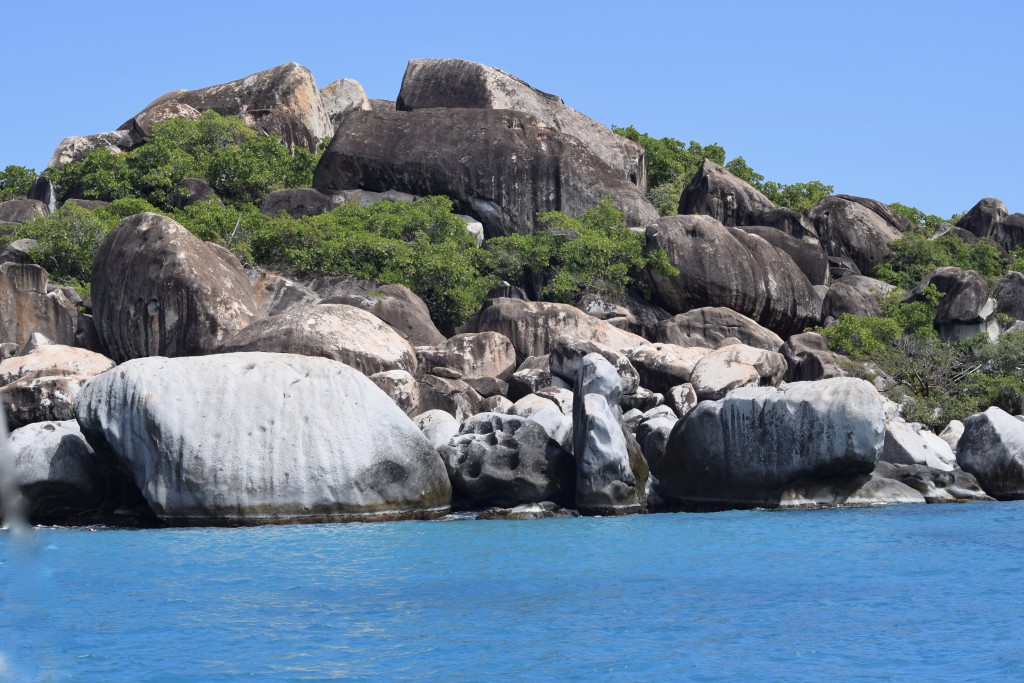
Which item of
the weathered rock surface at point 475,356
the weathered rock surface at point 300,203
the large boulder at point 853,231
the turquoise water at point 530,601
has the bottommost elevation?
the turquoise water at point 530,601

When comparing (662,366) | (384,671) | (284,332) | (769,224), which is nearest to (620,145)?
(769,224)

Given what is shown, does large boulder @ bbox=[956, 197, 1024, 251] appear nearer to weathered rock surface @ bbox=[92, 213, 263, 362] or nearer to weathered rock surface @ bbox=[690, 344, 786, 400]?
weathered rock surface @ bbox=[690, 344, 786, 400]

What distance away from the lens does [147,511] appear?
18.3 m

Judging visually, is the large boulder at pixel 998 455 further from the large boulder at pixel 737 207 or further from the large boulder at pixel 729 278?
the large boulder at pixel 737 207

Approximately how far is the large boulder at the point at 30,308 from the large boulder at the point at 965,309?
2305cm

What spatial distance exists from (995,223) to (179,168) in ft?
104

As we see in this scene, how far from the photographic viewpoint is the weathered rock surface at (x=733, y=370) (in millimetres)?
25531

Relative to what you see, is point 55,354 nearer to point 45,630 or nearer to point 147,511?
point 147,511

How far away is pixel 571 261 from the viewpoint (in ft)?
116

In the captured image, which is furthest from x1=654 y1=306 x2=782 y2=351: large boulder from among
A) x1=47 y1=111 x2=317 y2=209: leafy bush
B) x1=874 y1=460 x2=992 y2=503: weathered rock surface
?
x1=47 y1=111 x2=317 y2=209: leafy bush

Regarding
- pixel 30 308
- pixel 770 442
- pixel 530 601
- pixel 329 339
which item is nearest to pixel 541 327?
pixel 329 339

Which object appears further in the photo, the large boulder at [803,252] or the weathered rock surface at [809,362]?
the large boulder at [803,252]

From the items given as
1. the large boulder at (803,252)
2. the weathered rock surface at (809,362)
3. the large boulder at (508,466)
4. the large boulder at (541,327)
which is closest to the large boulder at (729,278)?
the large boulder at (803,252)

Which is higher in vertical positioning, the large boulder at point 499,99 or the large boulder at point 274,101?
the large boulder at point 274,101
